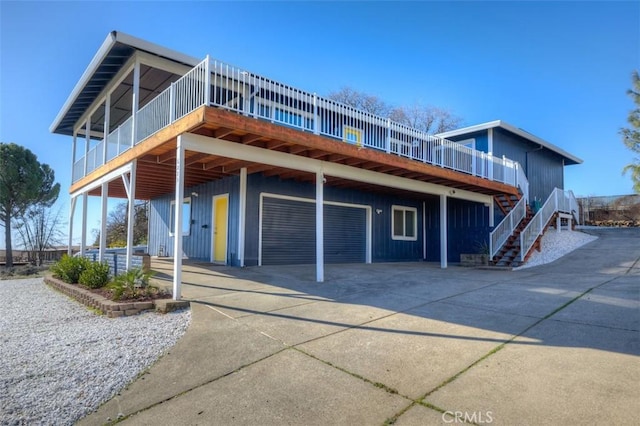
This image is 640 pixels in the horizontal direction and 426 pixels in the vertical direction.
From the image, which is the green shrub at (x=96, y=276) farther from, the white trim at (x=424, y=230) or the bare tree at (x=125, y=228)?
the bare tree at (x=125, y=228)

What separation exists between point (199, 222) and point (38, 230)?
33.5 feet

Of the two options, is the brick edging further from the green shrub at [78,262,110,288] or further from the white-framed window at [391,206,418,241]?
the white-framed window at [391,206,418,241]

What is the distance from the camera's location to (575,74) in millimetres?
13883

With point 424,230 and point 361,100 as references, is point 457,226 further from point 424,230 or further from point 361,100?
point 361,100

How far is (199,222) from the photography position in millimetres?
12133

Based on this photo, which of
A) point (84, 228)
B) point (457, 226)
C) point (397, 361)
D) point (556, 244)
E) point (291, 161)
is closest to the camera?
point (397, 361)

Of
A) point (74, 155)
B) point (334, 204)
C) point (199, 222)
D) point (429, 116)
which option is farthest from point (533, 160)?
point (74, 155)

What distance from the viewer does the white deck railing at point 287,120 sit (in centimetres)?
644

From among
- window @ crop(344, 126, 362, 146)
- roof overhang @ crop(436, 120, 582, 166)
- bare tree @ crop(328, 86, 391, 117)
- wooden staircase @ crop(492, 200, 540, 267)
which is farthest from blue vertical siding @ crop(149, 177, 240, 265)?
bare tree @ crop(328, 86, 391, 117)

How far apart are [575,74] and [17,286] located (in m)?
20.4

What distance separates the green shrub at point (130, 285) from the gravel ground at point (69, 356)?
1.56ft

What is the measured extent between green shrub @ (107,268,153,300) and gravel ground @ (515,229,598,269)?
10673 millimetres

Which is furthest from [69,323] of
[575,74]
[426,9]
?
[575,74]

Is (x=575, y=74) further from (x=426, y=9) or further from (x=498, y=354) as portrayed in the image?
(x=498, y=354)
